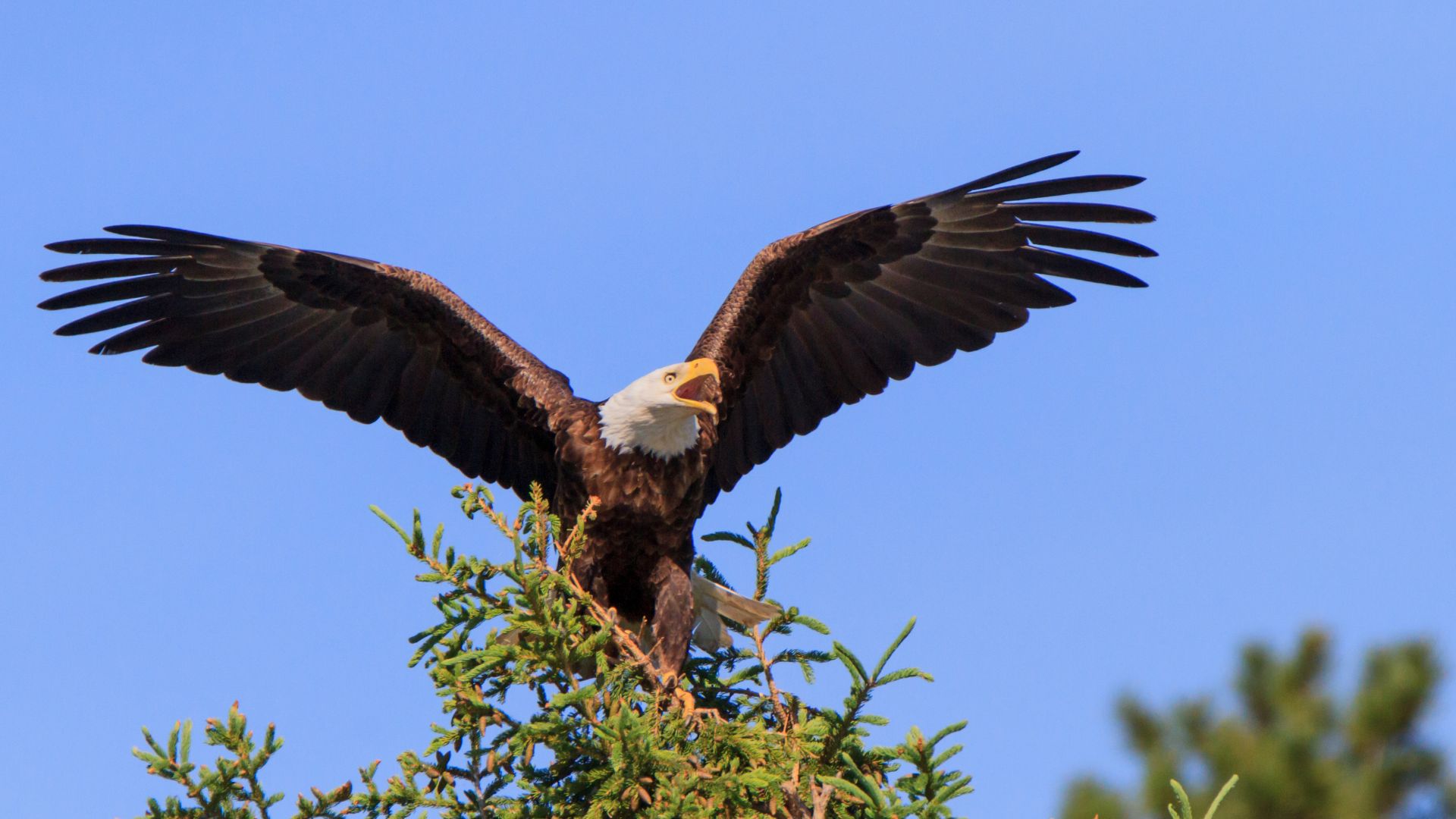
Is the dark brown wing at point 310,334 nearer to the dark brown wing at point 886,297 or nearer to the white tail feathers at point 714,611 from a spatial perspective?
the white tail feathers at point 714,611

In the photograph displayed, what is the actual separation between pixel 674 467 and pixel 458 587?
1.58 m

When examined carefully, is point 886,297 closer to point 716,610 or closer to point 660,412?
point 660,412

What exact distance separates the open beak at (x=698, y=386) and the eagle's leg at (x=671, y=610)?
0.63 metres

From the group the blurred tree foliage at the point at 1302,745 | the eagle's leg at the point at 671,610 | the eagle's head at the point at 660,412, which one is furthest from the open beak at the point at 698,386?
the blurred tree foliage at the point at 1302,745

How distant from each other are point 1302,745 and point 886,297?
241 inches

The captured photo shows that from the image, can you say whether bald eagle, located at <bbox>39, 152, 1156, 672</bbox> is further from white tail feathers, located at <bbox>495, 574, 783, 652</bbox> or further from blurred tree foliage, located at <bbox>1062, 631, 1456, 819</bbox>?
blurred tree foliage, located at <bbox>1062, 631, 1456, 819</bbox>

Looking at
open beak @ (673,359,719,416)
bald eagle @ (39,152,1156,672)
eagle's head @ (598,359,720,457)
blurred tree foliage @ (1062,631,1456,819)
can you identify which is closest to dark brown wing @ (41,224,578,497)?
bald eagle @ (39,152,1156,672)

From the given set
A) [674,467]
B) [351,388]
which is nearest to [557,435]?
[674,467]

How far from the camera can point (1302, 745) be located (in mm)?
11078

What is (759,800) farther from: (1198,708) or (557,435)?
(1198,708)

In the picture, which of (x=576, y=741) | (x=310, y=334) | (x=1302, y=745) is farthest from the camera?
(x=1302, y=745)

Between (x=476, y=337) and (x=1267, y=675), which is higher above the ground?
(x=476, y=337)

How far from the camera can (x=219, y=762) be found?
431 cm

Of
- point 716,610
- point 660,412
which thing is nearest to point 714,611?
point 716,610
